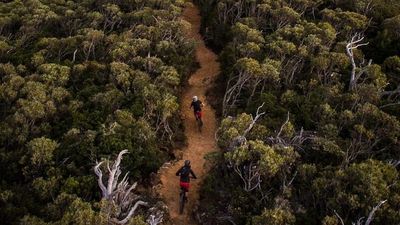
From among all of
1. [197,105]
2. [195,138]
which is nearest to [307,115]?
[197,105]

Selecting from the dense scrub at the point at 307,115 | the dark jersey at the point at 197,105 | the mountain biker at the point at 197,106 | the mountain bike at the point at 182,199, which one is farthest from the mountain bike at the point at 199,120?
the mountain bike at the point at 182,199

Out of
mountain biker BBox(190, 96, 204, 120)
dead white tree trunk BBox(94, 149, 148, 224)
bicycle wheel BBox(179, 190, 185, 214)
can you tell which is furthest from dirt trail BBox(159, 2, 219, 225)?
dead white tree trunk BBox(94, 149, 148, 224)

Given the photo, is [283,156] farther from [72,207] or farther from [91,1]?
[91,1]

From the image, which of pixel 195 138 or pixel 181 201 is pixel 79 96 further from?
pixel 181 201

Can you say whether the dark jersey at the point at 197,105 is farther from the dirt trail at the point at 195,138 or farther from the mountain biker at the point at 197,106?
the dirt trail at the point at 195,138

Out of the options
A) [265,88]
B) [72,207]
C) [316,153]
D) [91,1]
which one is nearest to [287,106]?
[265,88]

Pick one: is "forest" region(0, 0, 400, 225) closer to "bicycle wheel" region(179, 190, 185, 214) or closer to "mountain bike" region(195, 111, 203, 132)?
"bicycle wheel" region(179, 190, 185, 214)
